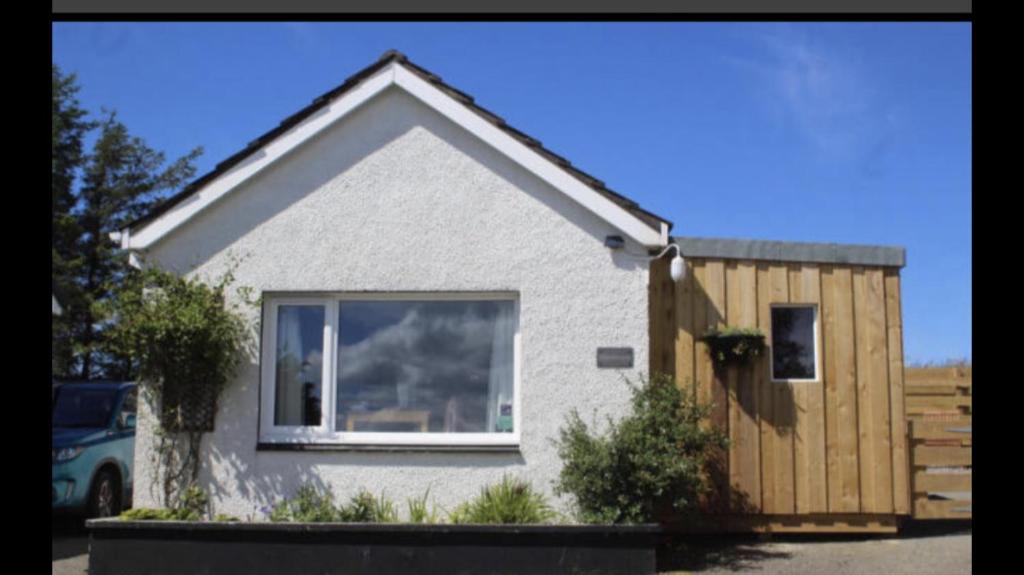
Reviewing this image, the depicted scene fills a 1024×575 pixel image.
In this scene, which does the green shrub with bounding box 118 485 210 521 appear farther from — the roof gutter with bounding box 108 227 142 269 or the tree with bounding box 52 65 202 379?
the tree with bounding box 52 65 202 379

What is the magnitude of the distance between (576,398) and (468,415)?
1.13m

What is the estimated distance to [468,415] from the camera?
9062 mm

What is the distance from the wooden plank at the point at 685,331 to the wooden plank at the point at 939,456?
8.71 feet

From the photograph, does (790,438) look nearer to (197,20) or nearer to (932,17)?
(932,17)

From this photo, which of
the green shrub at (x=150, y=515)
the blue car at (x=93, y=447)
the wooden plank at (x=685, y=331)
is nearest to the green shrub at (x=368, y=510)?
the green shrub at (x=150, y=515)

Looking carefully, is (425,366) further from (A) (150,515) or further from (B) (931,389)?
(B) (931,389)

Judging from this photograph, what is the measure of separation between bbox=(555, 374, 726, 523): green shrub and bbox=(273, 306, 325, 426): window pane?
255cm

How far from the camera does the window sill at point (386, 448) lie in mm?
8680

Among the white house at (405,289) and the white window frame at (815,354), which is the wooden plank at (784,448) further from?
the white house at (405,289)

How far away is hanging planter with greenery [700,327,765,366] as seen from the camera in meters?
9.58

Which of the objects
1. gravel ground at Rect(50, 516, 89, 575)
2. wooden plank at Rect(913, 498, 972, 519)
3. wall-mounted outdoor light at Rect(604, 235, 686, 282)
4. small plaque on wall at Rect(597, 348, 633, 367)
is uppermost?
wall-mounted outdoor light at Rect(604, 235, 686, 282)

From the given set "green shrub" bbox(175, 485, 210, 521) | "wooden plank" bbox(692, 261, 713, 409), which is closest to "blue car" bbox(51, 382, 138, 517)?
"green shrub" bbox(175, 485, 210, 521)
